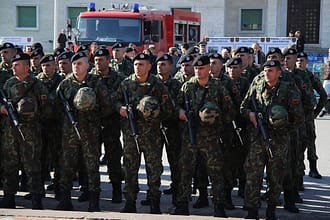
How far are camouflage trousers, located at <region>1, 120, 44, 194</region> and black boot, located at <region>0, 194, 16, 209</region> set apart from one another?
0.18 ft

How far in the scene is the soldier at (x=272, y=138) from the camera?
24.4 feet

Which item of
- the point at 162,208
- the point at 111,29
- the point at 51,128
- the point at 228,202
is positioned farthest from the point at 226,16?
the point at 162,208

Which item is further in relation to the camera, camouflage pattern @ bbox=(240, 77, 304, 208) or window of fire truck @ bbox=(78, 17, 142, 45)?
window of fire truck @ bbox=(78, 17, 142, 45)

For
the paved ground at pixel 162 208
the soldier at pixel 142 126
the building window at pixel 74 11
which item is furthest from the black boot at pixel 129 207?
the building window at pixel 74 11

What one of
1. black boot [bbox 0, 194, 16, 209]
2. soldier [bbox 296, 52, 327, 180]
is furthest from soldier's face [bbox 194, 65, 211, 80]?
black boot [bbox 0, 194, 16, 209]

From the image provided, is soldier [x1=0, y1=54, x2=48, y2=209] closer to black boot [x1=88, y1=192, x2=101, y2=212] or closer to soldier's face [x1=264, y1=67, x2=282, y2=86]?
black boot [x1=88, y1=192, x2=101, y2=212]

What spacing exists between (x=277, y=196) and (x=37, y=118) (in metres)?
3.14

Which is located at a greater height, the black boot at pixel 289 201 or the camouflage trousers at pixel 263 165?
the camouflage trousers at pixel 263 165

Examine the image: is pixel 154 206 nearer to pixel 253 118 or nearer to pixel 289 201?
pixel 253 118

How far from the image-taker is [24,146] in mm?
7965

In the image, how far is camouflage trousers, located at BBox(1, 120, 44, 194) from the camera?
796 centimetres

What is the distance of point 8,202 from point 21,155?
63 centimetres

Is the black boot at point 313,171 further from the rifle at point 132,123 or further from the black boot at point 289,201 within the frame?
the rifle at point 132,123

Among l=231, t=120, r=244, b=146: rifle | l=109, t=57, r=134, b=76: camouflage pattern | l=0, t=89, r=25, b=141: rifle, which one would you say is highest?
l=109, t=57, r=134, b=76: camouflage pattern
